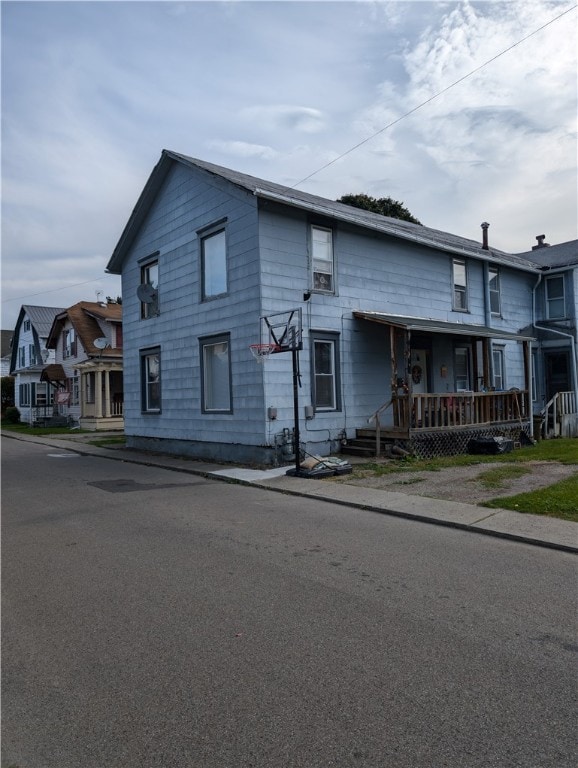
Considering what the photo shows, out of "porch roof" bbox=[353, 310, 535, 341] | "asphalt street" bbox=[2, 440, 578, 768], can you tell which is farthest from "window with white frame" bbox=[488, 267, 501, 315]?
"asphalt street" bbox=[2, 440, 578, 768]

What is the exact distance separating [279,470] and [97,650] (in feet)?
27.8

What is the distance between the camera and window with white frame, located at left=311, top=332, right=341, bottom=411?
1421 centimetres

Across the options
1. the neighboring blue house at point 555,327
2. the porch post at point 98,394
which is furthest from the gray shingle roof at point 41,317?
the neighboring blue house at point 555,327

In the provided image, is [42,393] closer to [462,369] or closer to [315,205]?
[462,369]

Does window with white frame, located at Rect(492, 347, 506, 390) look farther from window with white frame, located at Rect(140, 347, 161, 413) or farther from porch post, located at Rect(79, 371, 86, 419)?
porch post, located at Rect(79, 371, 86, 419)

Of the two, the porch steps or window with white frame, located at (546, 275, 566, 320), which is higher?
window with white frame, located at (546, 275, 566, 320)

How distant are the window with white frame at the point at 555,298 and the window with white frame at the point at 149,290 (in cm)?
1396

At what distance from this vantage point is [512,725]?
3.08 metres

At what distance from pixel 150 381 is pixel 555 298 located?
14.7 metres

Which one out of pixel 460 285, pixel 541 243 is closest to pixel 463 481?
pixel 460 285

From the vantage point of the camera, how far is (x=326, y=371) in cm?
1448

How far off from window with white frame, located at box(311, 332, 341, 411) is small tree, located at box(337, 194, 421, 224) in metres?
25.5

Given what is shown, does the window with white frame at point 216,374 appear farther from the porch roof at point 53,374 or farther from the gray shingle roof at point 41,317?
the gray shingle roof at point 41,317

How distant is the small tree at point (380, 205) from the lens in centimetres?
3812
